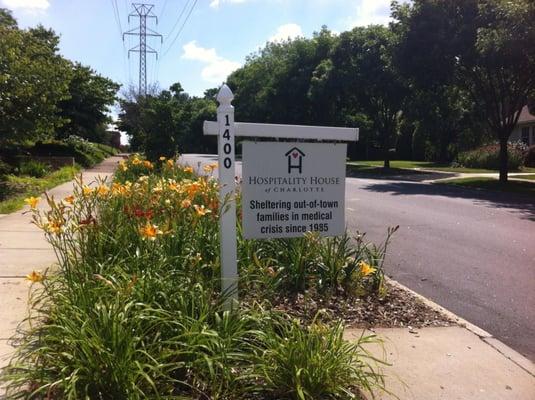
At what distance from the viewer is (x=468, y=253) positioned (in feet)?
28.8

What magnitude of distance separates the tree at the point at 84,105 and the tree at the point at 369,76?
13.3m

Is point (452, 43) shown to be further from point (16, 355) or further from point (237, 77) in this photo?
point (237, 77)

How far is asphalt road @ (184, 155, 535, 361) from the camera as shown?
5773 mm

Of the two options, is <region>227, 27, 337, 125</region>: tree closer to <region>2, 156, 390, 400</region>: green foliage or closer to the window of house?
the window of house

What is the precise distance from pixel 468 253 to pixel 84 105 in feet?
90.3

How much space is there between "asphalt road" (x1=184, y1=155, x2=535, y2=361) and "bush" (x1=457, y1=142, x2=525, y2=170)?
50.5ft

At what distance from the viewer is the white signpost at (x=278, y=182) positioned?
14.6ft

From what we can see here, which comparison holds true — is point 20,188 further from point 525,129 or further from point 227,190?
point 525,129

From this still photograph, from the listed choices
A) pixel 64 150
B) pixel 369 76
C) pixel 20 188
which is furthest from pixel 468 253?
pixel 369 76

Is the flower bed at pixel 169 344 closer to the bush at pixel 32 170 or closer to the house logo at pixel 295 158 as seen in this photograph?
the house logo at pixel 295 158

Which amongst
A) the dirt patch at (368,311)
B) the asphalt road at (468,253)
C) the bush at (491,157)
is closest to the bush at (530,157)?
the bush at (491,157)

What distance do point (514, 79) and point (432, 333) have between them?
18.4 metres

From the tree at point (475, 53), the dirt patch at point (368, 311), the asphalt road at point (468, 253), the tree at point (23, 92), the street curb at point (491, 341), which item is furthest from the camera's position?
the tree at point (475, 53)

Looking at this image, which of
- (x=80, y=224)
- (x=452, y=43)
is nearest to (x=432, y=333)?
(x=80, y=224)
